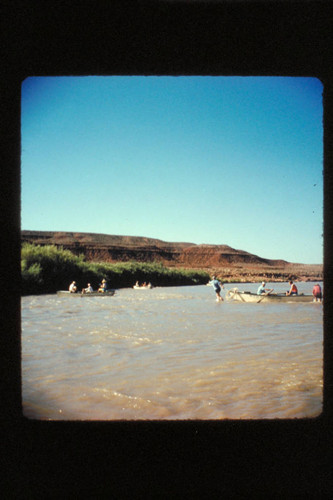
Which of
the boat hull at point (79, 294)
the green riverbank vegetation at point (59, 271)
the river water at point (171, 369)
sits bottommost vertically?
the river water at point (171, 369)

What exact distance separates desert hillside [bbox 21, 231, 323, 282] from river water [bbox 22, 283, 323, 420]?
8111 cm

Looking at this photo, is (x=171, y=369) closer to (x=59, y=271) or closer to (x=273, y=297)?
(x=273, y=297)

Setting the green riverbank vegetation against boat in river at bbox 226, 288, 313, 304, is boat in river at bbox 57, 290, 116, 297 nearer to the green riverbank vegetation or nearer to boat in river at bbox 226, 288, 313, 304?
the green riverbank vegetation

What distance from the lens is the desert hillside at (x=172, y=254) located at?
101 meters

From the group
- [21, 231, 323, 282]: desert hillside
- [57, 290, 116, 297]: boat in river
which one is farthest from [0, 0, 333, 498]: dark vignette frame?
[21, 231, 323, 282]: desert hillside

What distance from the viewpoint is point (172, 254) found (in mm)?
114688

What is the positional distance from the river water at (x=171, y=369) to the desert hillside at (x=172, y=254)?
8111 cm

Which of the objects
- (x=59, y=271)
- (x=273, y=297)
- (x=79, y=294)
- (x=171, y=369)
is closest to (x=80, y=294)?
(x=79, y=294)

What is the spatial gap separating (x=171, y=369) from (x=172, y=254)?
354 feet

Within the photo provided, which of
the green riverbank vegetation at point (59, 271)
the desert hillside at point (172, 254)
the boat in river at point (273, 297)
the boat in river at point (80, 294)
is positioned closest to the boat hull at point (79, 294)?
the boat in river at point (80, 294)

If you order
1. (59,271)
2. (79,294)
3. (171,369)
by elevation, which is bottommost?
(171,369)
